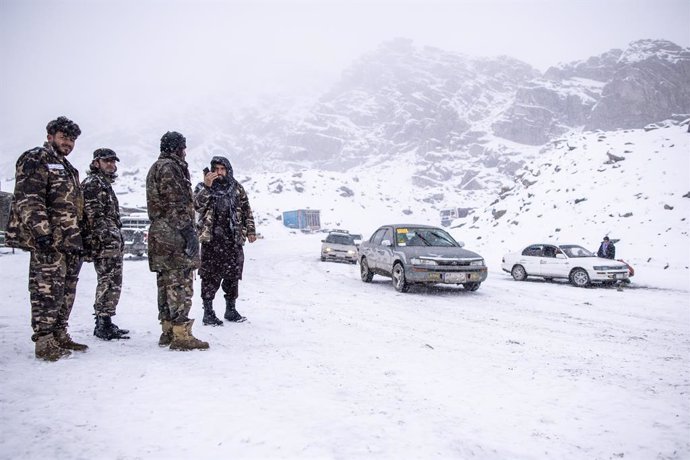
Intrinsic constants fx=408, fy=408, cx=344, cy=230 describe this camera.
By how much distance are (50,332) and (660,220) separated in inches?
869

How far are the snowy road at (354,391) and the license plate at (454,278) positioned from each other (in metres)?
2.85

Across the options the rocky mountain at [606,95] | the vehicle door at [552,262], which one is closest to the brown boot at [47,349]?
the vehicle door at [552,262]

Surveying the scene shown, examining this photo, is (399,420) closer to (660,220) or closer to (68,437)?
(68,437)

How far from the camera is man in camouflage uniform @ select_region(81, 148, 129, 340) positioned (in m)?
4.36

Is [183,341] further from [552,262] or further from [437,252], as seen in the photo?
[552,262]

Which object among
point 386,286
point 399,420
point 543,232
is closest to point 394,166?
point 543,232

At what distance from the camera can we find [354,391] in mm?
3055

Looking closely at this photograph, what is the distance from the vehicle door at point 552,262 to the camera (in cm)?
1266

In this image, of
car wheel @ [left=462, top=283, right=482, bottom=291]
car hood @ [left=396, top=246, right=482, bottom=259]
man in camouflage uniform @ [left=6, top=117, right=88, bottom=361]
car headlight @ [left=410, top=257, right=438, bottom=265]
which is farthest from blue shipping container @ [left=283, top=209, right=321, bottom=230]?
man in camouflage uniform @ [left=6, top=117, right=88, bottom=361]

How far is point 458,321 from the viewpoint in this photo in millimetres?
6035

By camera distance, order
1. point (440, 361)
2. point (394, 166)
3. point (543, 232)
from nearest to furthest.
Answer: point (440, 361) < point (543, 232) < point (394, 166)

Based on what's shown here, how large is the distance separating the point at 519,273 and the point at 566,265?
1492mm

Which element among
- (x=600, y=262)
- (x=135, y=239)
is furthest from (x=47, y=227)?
(x=135, y=239)

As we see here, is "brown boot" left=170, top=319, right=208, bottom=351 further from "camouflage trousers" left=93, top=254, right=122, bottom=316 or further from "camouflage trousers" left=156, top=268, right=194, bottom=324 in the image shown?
"camouflage trousers" left=93, top=254, right=122, bottom=316
